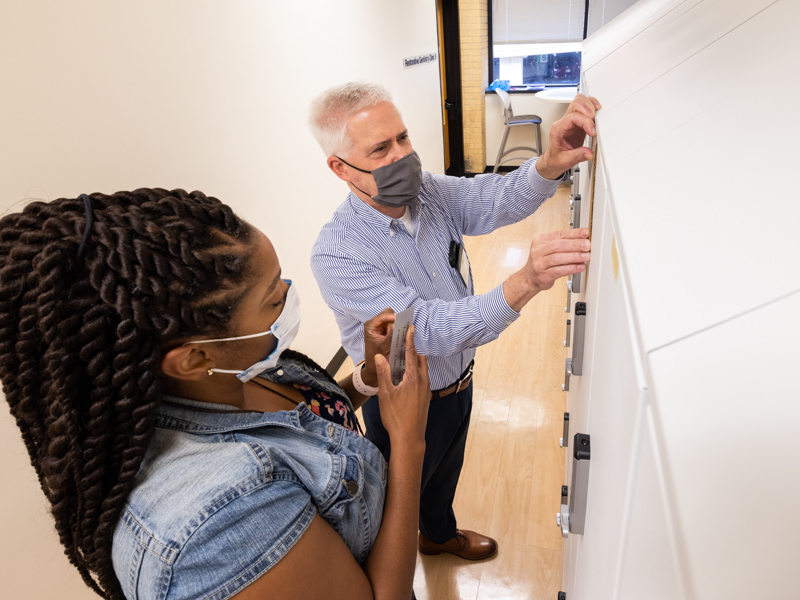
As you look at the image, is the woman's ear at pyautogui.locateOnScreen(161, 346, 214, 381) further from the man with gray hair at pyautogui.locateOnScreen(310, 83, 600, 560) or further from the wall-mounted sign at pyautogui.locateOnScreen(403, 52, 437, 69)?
the wall-mounted sign at pyautogui.locateOnScreen(403, 52, 437, 69)

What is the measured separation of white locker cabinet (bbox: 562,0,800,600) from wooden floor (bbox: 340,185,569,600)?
152 centimetres

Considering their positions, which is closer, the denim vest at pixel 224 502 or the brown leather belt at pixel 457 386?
the denim vest at pixel 224 502

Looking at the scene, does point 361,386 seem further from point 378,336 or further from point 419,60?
point 419,60

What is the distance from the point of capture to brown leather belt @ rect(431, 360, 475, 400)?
1.62 m

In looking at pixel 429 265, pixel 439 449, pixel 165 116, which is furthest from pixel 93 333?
pixel 165 116

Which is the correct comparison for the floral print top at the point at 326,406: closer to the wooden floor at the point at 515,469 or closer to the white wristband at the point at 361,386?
the white wristband at the point at 361,386

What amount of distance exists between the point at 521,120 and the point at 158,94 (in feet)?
17.0

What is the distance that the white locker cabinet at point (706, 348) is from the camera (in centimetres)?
24

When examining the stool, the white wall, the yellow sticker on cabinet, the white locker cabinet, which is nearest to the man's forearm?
the white locker cabinet

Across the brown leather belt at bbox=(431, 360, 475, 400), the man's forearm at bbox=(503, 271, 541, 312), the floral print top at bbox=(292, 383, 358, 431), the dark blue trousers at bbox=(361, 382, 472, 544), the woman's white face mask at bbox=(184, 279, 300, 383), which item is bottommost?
the dark blue trousers at bbox=(361, 382, 472, 544)

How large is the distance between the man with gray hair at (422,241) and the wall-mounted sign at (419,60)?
3400 mm

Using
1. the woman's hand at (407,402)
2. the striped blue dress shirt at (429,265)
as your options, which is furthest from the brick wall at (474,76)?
the woman's hand at (407,402)

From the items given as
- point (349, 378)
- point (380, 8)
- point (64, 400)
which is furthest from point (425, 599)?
point (380, 8)

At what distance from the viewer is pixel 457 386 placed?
166 cm
